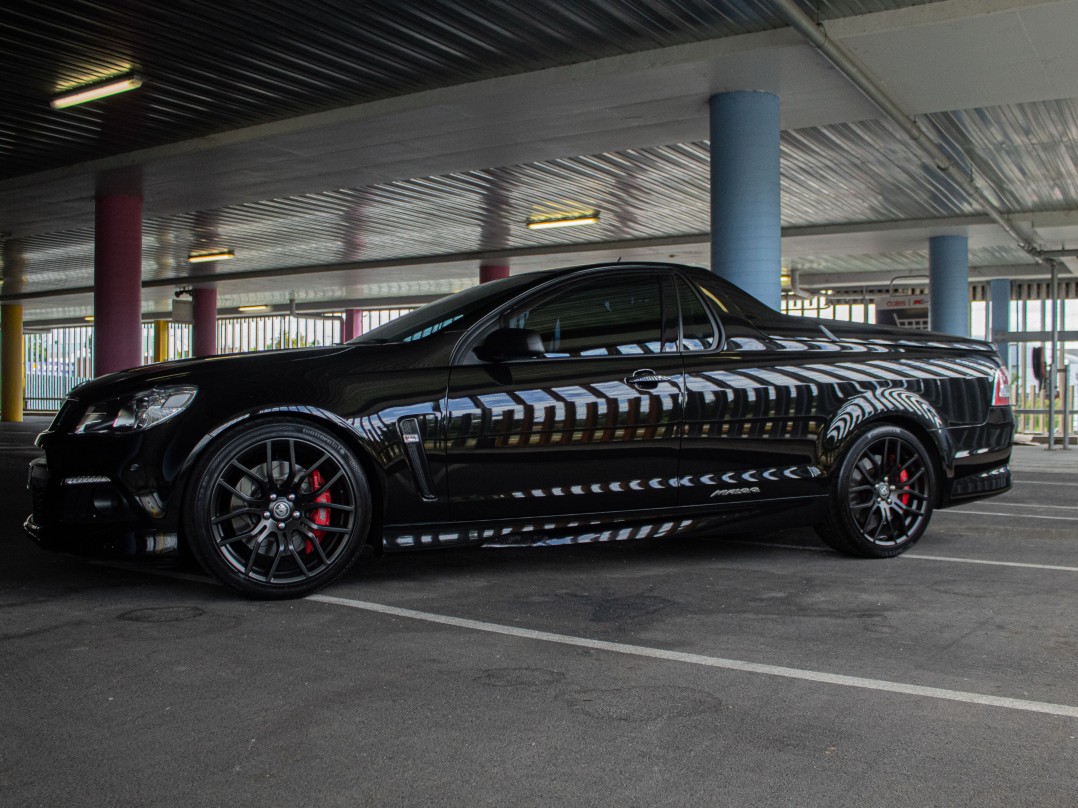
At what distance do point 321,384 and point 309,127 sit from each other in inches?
366

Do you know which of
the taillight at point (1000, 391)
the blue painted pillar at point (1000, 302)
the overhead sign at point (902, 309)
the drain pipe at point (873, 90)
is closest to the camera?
the taillight at point (1000, 391)

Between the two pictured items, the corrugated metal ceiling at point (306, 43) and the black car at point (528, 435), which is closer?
the black car at point (528, 435)

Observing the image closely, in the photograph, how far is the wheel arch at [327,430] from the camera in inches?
169

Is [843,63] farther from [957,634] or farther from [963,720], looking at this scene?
[963,720]

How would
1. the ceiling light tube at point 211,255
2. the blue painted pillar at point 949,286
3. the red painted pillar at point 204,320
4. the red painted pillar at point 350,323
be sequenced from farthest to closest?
the red painted pillar at point 350,323 < the red painted pillar at point 204,320 < the ceiling light tube at point 211,255 < the blue painted pillar at point 949,286

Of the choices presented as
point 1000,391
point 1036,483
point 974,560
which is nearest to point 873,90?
point 1036,483

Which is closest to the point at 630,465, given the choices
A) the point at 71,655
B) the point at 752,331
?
the point at 752,331

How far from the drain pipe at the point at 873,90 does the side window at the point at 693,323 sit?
432cm

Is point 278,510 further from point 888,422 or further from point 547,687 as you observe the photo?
point 888,422

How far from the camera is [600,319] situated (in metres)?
5.14

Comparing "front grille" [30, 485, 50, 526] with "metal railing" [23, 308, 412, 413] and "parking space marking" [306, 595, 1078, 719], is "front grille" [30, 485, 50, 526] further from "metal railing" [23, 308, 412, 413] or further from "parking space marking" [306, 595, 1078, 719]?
"metal railing" [23, 308, 412, 413]

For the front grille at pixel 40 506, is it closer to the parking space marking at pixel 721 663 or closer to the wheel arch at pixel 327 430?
the wheel arch at pixel 327 430

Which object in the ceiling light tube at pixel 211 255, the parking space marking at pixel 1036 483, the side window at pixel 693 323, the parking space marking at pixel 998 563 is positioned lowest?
the parking space marking at pixel 998 563

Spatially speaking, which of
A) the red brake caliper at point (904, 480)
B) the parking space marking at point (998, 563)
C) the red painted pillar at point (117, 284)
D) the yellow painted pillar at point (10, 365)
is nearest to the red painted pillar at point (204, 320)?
the yellow painted pillar at point (10, 365)
